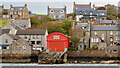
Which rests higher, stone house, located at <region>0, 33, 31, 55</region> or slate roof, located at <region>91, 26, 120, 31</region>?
slate roof, located at <region>91, 26, 120, 31</region>

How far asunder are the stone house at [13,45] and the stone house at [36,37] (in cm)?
78

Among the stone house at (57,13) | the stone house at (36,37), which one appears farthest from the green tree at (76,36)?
the stone house at (57,13)

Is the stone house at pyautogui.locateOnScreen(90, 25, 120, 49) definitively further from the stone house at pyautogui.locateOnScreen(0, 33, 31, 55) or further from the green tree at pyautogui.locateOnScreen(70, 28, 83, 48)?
the stone house at pyautogui.locateOnScreen(0, 33, 31, 55)

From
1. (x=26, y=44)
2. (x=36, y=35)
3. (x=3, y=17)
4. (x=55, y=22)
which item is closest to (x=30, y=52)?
(x=26, y=44)

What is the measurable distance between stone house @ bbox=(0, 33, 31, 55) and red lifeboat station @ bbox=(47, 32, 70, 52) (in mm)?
1195

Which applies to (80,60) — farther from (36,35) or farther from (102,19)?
(102,19)

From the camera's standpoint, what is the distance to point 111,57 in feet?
41.8

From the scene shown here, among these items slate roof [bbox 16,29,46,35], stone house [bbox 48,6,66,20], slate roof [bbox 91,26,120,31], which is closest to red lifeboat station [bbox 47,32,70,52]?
slate roof [bbox 16,29,46,35]

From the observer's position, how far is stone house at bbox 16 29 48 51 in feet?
44.5

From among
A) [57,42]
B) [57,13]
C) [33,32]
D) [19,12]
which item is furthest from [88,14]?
[33,32]

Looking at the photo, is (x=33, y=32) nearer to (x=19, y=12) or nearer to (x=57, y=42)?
(x=57, y=42)

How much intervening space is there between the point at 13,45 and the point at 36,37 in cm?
140

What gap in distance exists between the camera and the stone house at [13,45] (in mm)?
12648

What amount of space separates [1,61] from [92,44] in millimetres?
4136
